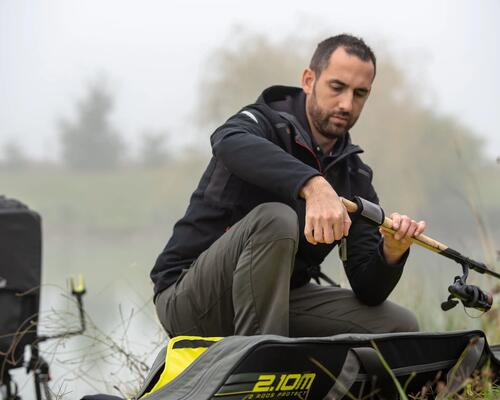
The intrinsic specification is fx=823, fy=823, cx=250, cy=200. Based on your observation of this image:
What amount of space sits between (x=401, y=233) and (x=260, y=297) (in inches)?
16.2

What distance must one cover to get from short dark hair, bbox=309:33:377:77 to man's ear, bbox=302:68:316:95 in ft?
0.05

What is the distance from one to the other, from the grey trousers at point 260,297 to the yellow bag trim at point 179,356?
0.24m

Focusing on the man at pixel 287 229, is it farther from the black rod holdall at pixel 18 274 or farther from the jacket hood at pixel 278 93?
the black rod holdall at pixel 18 274

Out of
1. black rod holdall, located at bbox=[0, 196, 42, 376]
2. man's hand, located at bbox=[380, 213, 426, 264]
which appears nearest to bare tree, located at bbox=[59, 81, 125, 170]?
black rod holdall, located at bbox=[0, 196, 42, 376]

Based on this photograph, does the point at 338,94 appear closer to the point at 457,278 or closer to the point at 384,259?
the point at 384,259

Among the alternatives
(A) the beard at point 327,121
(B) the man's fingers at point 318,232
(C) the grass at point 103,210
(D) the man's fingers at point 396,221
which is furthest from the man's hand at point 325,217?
(C) the grass at point 103,210

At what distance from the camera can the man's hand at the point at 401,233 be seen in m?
2.13

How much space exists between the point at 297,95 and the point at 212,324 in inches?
32.7

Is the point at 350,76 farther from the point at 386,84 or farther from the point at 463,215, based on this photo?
the point at 386,84

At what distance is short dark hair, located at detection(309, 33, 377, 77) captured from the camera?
8.38 ft

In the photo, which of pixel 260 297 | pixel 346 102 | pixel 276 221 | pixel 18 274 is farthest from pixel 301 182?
pixel 18 274

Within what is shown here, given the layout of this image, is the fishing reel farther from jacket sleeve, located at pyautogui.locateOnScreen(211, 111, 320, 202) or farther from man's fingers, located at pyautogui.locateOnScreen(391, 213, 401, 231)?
jacket sleeve, located at pyautogui.locateOnScreen(211, 111, 320, 202)

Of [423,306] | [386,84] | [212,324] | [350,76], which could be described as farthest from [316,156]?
[386,84]

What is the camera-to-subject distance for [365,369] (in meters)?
1.73
